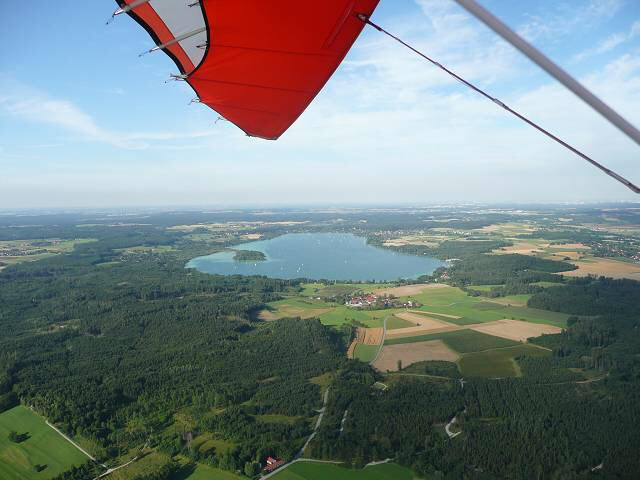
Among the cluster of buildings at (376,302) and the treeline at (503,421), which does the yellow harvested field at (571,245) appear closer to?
the cluster of buildings at (376,302)

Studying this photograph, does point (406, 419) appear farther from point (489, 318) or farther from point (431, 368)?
point (489, 318)

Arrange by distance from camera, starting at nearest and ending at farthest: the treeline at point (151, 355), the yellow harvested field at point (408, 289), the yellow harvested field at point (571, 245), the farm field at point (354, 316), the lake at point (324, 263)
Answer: the treeline at point (151, 355)
the farm field at point (354, 316)
the yellow harvested field at point (408, 289)
the lake at point (324, 263)
the yellow harvested field at point (571, 245)

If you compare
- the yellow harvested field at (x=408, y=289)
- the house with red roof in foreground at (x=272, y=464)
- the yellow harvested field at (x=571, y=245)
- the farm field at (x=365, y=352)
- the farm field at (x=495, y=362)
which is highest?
the yellow harvested field at (x=571, y=245)

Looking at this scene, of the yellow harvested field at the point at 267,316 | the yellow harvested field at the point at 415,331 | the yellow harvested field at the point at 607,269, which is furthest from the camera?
the yellow harvested field at the point at 607,269

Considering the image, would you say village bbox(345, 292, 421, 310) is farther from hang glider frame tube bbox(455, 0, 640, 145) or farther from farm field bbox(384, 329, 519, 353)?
hang glider frame tube bbox(455, 0, 640, 145)

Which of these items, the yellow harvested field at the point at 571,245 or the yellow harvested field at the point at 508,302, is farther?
the yellow harvested field at the point at 571,245

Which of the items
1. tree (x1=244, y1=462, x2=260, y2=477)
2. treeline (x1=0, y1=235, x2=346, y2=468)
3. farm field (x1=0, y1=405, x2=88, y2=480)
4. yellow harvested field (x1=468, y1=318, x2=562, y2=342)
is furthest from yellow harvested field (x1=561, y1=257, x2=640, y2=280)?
farm field (x1=0, y1=405, x2=88, y2=480)

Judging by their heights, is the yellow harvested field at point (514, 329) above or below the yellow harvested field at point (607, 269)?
below

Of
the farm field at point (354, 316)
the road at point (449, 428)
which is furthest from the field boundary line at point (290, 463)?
the farm field at point (354, 316)
